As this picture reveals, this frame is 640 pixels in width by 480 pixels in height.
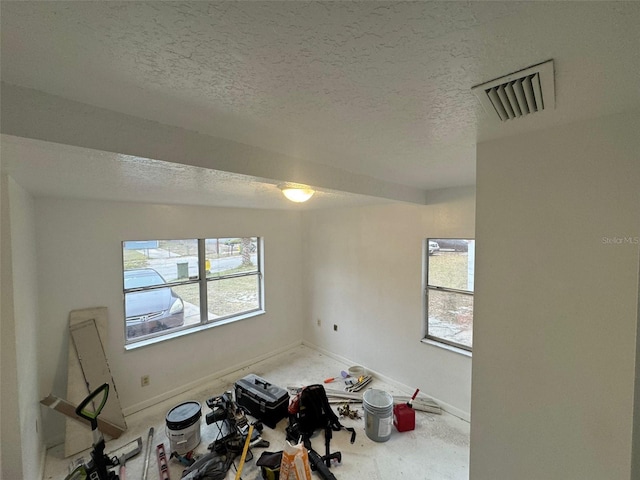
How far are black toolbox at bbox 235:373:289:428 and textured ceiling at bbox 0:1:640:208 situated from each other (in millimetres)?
2801

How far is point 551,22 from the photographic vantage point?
605 millimetres

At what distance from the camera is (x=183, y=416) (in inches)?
99.5

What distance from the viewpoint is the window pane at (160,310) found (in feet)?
10.6

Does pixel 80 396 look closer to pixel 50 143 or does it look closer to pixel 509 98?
pixel 50 143

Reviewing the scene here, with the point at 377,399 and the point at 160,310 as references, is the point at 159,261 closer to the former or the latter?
the point at 160,310

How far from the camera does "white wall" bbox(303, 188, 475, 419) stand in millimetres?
3064

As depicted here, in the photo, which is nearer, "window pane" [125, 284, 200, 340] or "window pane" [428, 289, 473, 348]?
"window pane" [428, 289, 473, 348]

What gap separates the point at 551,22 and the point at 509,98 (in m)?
0.41

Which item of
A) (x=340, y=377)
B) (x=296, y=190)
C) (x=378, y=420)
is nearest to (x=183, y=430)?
(x=378, y=420)

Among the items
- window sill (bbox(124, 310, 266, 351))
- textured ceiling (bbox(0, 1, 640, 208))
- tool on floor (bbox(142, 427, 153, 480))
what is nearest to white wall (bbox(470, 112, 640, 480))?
textured ceiling (bbox(0, 1, 640, 208))

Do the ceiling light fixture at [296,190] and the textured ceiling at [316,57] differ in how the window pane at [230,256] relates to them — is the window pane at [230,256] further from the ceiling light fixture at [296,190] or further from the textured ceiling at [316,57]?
the textured ceiling at [316,57]

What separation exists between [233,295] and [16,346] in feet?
8.60

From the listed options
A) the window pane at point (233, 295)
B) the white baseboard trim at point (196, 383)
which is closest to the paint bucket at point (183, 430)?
the white baseboard trim at point (196, 383)

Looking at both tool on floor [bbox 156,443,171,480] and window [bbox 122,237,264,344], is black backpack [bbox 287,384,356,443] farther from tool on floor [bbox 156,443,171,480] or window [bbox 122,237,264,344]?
window [bbox 122,237,264,344]
